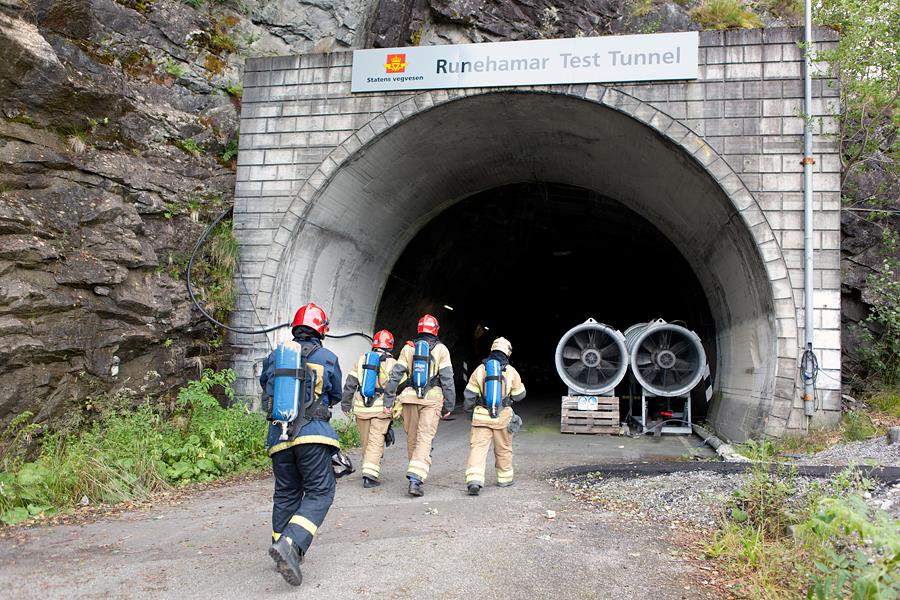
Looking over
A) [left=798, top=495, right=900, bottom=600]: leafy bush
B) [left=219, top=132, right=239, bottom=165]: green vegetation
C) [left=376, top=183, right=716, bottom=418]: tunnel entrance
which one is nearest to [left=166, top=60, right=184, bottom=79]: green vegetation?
[left=219, top=132, right=239, bottom=165]: green vegetation

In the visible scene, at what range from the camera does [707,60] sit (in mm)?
9117

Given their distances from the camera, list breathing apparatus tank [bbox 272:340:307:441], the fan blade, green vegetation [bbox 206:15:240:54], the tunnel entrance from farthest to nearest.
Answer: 1. the tunnel entrance
2. the fan blade
3. green vegetation [bbox 206:15:240:54]
4. breathing apparatus tank [bbox 272:340:307:441]

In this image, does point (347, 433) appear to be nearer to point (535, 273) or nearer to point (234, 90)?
point (234, 90)

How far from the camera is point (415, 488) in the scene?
6.38 metres

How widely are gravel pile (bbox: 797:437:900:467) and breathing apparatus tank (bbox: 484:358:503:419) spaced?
323 centimetres

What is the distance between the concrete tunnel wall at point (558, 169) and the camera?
29.0ft

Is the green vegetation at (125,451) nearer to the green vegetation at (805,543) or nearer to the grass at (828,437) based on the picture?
the green vegetation at (805,543)

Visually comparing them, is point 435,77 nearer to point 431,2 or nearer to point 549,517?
point 431,2

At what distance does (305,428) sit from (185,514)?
2.53m

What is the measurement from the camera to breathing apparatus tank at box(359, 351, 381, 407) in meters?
6.97

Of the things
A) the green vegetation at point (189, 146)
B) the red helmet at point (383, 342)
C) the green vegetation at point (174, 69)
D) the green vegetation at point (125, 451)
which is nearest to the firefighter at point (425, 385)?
the red helmet at point (383, 342)

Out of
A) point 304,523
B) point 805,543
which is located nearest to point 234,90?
point 304,523

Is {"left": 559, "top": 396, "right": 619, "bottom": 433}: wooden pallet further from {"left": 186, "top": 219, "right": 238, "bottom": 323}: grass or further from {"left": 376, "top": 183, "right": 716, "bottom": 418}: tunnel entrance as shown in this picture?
{"left": 186, "top": 219, "right": 238, "bottom": 323}: grass

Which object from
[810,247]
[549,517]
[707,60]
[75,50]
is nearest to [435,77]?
[707,60]
